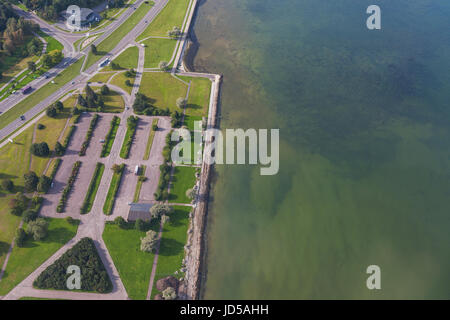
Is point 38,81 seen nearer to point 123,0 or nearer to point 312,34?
point 123,0

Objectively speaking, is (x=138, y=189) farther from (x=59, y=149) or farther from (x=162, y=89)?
(x=162, y=89)

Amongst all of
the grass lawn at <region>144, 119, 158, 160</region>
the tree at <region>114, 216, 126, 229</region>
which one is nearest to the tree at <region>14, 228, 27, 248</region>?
the tree at <region>114, 216, 126, 229</region>

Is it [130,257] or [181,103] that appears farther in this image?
[181,103]

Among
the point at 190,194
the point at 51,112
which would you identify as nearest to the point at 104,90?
the point at 51,112

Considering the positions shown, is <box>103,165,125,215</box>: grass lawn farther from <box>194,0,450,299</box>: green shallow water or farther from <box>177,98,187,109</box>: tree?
<box>177,98,187,109</box>: tree

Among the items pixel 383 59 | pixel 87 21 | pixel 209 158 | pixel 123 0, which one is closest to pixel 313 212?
pixel 209 158

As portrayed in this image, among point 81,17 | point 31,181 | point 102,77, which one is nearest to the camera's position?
point 31,181

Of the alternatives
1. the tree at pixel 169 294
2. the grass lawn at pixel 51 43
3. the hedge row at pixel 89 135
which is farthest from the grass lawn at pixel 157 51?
the tree at pixel 169 294
